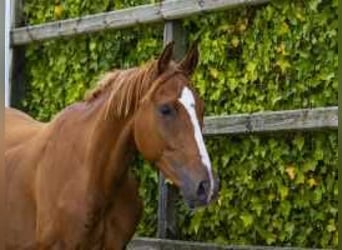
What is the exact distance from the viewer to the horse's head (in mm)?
3029

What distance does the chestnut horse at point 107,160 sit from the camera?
308 cm

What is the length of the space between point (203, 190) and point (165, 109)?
0.37 metres

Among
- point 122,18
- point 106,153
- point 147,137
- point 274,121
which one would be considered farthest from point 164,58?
point 122,18

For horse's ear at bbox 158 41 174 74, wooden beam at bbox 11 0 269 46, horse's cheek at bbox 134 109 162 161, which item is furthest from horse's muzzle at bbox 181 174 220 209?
wooden beam at bbox 11 0 269 46

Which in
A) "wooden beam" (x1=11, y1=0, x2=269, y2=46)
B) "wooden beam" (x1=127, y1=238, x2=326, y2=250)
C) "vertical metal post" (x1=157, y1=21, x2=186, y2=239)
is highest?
"wooden beam" (x1=11, y1=0, x2=269, y2=46)

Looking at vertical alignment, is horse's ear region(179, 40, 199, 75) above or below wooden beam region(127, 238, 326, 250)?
above

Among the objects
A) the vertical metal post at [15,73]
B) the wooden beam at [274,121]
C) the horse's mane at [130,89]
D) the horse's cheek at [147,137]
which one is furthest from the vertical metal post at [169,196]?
the vertical metal post at [15,73]

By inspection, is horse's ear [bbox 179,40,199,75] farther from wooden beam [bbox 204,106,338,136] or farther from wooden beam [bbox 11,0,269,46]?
wooden beam [bbox 11,0,269,46]

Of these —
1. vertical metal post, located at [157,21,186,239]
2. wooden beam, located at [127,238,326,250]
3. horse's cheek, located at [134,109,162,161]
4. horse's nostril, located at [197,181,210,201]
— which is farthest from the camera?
vertical metal post, located at [157,21,186,239]

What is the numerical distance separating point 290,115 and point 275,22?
1.86ft

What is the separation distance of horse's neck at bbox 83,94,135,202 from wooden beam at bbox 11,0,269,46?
130 centimetres

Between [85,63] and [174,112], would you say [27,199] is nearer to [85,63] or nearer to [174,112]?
[174,112]

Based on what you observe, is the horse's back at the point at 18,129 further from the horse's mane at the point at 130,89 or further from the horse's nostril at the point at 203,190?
the horse's nostril at the point at 203,190

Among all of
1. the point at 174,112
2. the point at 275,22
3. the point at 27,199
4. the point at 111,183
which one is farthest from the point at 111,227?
the point at 275,22
